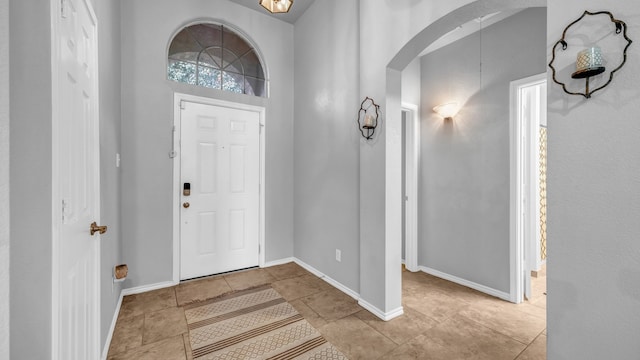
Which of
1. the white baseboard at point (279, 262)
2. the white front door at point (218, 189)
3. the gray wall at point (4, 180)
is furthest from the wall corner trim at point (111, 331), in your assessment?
the white baseboard at point (279, 262)

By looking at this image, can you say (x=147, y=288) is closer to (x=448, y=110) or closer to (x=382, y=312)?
(x=382, y=312)

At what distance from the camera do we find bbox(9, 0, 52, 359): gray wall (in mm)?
703

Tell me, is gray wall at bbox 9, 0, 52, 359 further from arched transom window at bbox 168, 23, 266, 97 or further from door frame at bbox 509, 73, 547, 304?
door frame at bbox 509, 73, 547, 304

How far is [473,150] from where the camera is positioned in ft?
9.52

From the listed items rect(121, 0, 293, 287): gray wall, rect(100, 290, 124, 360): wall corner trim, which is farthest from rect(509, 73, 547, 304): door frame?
rect(100, 290, 124, 360): wall corner trim

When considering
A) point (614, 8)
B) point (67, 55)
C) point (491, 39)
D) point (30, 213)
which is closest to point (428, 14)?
point (614, 8)

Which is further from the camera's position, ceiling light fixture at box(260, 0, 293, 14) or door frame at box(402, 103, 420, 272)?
door frame at box(402, 103, 420, 272)

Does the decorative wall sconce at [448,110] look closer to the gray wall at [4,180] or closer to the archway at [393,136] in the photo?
the archway at [393,136]

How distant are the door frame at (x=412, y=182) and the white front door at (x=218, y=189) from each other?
1.96m

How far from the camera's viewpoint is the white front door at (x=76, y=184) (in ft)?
2.96

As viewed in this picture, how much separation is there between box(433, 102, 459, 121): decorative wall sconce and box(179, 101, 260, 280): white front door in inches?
87.7

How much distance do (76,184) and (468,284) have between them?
3460 millimetres

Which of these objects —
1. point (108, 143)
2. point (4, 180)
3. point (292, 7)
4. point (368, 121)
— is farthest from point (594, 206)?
point (292, 7)

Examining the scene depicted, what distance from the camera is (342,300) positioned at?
252cm
